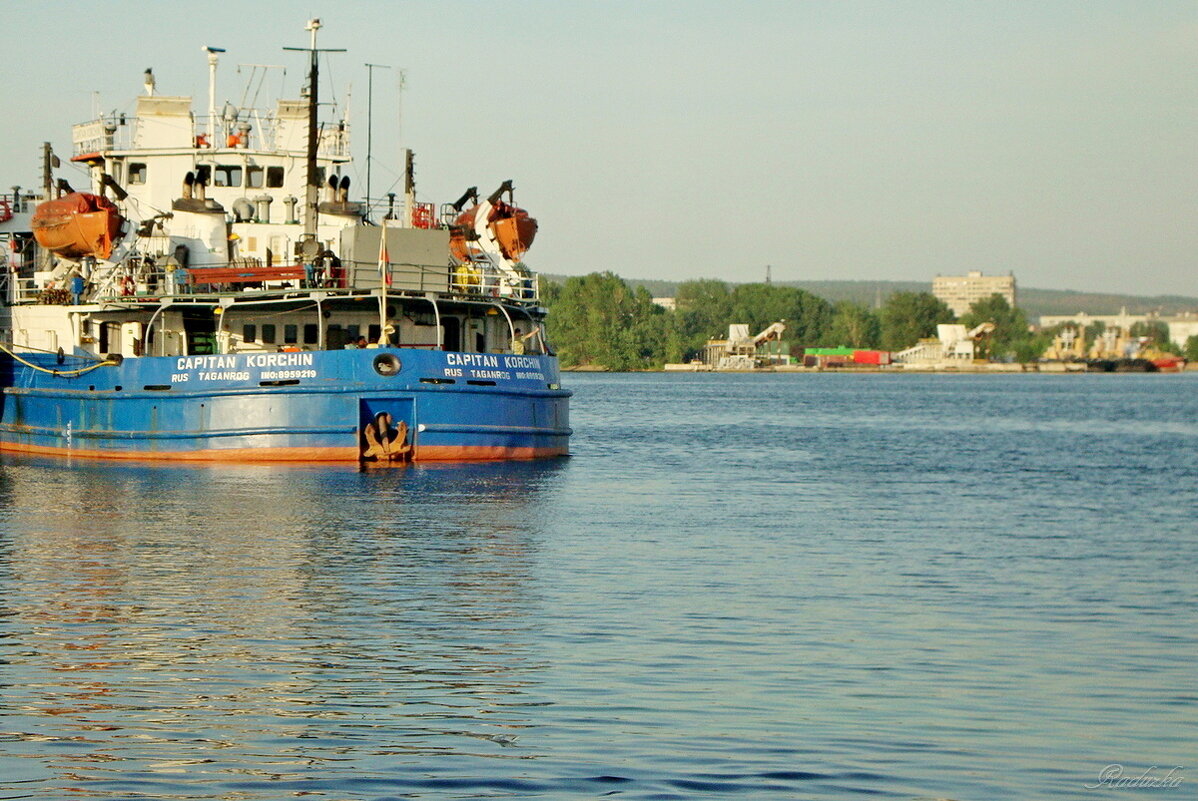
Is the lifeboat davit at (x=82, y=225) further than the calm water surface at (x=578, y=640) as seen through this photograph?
Yes

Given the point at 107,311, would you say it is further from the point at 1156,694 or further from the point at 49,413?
the point at 1156,694

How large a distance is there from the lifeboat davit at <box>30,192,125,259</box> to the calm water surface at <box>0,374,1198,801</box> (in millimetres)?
6789

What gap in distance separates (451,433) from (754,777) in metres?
23.9

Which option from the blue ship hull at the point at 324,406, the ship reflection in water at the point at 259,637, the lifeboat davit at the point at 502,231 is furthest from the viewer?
the lifeboat davit at the point at 502,231

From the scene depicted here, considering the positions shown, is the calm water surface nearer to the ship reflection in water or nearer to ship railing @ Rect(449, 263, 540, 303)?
the ship reflection in water

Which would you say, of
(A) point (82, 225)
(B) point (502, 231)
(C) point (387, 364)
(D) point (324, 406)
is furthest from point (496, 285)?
(A) point (82, 225)

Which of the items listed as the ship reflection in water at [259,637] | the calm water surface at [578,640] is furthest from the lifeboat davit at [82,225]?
the ship reflection in water at [259,637]

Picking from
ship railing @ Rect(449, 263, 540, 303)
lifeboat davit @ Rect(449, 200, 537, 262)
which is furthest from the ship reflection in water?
lifeboat davit @ Rect(449, 200, 537, 262)

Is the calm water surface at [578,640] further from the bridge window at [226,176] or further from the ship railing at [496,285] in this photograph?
the bridge window at [226,176]

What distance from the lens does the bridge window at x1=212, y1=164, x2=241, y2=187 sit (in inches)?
1575

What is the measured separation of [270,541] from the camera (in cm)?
2197

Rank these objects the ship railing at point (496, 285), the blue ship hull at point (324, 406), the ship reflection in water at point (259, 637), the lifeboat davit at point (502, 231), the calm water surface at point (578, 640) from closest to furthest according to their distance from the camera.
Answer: the calm water surface at point (578, 640) → the ship reflection in water at point (259, 637) → the blue ship hull at point (324, 406) → the ship railing at point (496, 285) → the lifeboat davit at point (502, 231)

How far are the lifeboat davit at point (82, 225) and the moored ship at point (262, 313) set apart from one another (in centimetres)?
5

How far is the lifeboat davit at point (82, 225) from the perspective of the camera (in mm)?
36281
